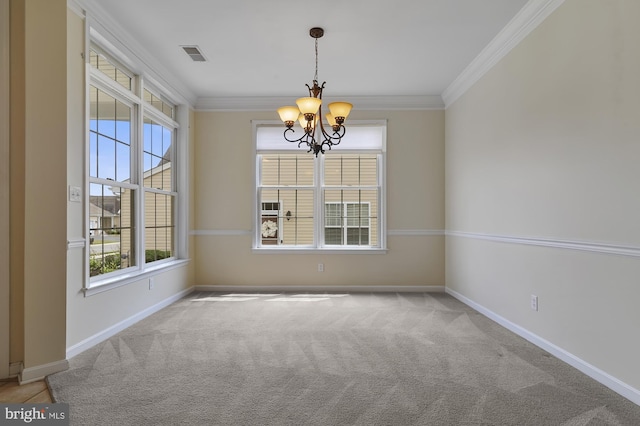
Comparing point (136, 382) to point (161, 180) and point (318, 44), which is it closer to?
point (161, 180)

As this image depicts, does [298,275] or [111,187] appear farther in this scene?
[298,275]

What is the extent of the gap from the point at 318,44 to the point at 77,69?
6.85 ft

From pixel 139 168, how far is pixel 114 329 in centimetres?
162

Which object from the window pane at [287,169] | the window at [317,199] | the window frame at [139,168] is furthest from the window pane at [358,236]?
the window frame at [139,168]

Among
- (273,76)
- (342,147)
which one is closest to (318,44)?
(273,76)

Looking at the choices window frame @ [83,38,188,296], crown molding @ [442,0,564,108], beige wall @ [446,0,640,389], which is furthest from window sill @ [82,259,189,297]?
crown molding @ [442,0,564,108]

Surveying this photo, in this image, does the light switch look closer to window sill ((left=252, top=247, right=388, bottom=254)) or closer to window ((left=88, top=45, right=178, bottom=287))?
window ((left=88, top=45, right=178, bottom=287))

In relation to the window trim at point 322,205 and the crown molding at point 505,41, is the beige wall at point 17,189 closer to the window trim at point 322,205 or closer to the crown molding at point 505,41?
the window trim at point 322,205

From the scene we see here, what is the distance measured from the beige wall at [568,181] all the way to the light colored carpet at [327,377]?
35 centimetres

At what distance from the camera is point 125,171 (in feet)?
11.9

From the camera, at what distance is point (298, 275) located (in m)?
5.25

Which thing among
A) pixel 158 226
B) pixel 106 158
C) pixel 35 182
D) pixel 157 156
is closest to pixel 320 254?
pixel 158 226

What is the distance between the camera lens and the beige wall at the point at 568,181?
216cm

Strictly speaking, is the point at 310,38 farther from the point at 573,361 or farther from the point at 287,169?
the point at 573,361
